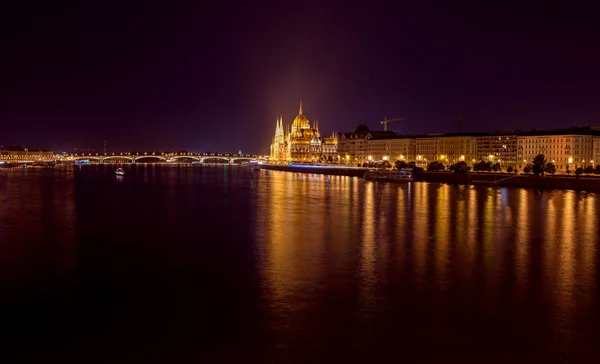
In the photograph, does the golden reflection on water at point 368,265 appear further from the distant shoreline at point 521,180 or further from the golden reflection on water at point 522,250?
the distant shoreline at point 521,180

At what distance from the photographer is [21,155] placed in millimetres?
164500

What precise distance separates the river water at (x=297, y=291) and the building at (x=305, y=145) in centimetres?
11462

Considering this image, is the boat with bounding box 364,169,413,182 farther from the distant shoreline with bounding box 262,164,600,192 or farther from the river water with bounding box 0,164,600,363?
the river water with bounding box 0,164,600,363

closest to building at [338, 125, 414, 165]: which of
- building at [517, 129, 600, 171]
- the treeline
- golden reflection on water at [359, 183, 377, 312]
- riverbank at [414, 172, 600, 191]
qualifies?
the treeline

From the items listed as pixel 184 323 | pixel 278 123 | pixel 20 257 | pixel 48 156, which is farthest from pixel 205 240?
pixel 48 156

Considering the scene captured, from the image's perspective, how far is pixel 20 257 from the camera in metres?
14.8

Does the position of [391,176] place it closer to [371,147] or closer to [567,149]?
[567,149]

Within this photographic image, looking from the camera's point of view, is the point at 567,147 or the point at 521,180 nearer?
the point at 521,180

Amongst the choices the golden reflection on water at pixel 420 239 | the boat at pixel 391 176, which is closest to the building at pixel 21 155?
the boat at pixel 391 176

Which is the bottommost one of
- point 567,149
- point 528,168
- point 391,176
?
A: point 391,176

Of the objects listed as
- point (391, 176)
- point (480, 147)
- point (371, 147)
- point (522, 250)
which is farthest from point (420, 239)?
point (371, 147)

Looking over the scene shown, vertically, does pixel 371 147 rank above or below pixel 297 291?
above

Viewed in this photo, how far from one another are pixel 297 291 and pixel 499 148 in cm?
8283

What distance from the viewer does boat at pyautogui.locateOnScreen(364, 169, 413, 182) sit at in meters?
60.8
